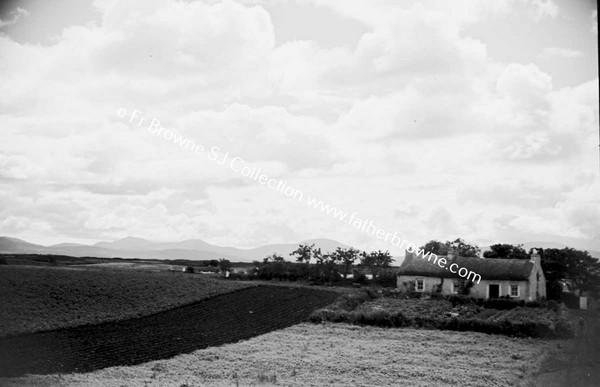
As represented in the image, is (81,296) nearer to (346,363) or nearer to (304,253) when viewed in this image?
(346,363)

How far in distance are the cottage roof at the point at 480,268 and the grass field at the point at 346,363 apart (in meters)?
16.5

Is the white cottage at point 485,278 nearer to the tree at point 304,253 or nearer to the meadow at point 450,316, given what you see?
the meadow at point 450,316

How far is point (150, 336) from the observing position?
2705 cm

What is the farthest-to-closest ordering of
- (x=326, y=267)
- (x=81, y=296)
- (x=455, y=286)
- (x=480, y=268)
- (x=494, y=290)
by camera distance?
(x=326, y=267), (x=480, y=268), (x=455, y=286), (x=494, y=290), (x=81, y=296)

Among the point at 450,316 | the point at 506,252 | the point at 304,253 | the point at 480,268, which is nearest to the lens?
the point at 450,316

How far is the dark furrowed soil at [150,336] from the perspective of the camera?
20641 mm

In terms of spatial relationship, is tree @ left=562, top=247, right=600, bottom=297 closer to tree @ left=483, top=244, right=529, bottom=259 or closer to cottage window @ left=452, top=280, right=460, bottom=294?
tree @ left=483, top=244, right=529, bottom=259

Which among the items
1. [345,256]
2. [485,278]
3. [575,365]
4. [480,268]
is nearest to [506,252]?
[480,268]

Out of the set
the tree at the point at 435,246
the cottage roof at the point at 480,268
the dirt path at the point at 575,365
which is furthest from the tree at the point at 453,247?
the dirt path at the point at 575,365

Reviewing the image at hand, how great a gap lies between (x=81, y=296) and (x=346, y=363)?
19.8 m

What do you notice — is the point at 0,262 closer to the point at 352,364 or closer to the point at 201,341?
the point at 201,341

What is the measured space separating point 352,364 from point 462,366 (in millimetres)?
3795

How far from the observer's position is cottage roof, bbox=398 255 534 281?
44031 millimetres

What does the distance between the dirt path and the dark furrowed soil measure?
13167 mm
